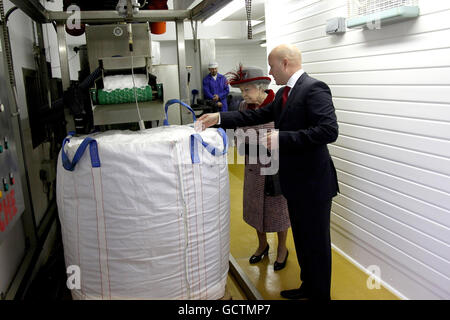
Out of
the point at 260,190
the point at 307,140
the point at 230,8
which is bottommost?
the point at 260,190

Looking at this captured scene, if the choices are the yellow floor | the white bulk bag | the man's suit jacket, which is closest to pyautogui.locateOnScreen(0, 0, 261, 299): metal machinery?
the yellow floor

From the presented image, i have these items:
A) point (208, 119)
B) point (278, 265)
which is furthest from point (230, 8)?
point (278, 265)

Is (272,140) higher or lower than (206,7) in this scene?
lower

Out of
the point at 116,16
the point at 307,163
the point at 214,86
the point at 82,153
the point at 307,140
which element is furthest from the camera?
the point at 214,86

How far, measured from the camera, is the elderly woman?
2.93m

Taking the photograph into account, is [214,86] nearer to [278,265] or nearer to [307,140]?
[278,265]

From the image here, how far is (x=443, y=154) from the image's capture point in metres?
2.14

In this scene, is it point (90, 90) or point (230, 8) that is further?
point (230, 8)

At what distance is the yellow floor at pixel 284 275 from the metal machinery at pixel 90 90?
0.21m

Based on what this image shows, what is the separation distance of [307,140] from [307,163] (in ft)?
0.68

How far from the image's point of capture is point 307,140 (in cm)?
205

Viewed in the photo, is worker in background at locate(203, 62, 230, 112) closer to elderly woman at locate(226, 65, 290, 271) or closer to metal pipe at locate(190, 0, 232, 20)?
elderly woman at locate(226, 65, 290, 271)
